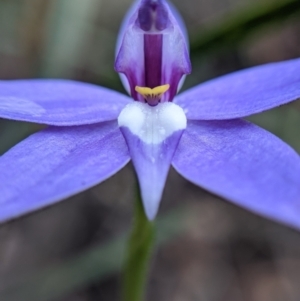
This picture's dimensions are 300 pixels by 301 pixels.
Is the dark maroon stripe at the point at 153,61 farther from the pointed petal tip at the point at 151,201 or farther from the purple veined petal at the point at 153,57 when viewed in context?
the pointed petal tip at the point at 151,201

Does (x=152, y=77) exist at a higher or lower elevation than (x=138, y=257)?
higher

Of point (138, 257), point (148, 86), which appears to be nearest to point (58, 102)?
point (148, 86)

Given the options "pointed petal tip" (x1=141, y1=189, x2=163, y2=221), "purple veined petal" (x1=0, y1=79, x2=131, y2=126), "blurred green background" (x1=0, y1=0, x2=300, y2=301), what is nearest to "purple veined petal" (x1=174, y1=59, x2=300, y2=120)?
"purple veined petal" (x1=0, y1=79, x2=131, y2=126)

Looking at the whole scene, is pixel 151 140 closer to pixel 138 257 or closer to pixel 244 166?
pixel 244 166

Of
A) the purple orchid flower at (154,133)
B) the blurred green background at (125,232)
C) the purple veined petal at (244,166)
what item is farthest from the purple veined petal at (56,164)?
the blurred green background at (125,232)

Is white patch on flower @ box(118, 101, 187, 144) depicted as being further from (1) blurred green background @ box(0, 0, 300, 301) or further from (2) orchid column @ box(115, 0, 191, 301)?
(1) blurred green background @ box(0, 0, 300, 301)
